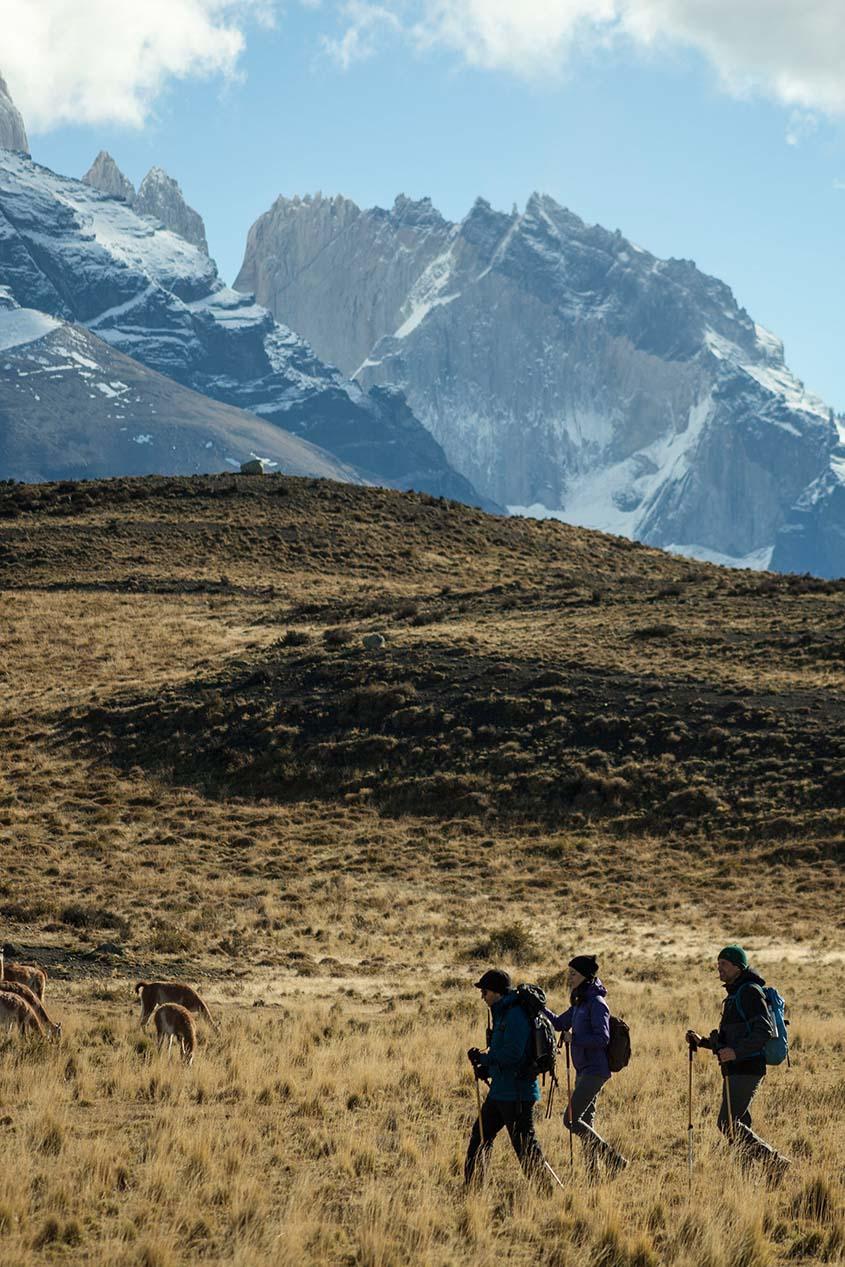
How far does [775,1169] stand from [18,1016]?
8136 mm

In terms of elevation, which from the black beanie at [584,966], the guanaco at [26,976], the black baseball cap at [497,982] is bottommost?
the black baseball cap at [497,982]

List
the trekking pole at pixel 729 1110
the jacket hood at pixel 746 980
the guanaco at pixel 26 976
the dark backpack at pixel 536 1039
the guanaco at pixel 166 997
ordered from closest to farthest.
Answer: the dark backpack at pixel 536 1039 → the jacket hood at pixel 746 980 → the trekking pole at pixel 729 1110 → the guanaco at pixel 166 997 → the guanaco at pixel 26 976

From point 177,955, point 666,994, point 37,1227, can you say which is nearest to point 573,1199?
point 37,1227

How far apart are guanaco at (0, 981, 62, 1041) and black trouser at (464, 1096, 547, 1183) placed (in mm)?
6336

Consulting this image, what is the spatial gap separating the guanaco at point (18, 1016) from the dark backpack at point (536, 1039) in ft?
23.1

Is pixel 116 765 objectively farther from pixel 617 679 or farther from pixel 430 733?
pixel 617 679

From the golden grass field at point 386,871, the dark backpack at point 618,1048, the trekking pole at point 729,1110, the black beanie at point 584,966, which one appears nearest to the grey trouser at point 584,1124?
the dark backpack at point 618,1048

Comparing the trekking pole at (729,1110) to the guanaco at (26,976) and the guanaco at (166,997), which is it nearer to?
the guanaco at (166,997)

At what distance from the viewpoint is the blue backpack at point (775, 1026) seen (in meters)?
9.85

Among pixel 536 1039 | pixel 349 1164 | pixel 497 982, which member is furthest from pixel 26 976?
pixel 536 1039

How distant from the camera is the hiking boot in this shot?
1020 centimetres

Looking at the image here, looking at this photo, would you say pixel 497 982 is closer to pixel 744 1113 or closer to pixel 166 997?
pixel 744 1113

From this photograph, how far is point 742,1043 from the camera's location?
9914mm

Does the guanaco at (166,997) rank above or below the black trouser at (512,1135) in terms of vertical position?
above
